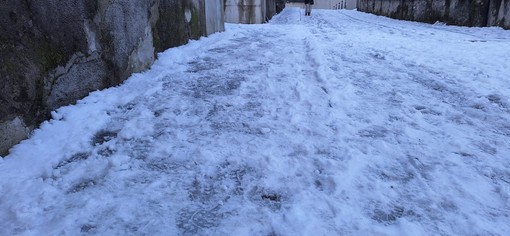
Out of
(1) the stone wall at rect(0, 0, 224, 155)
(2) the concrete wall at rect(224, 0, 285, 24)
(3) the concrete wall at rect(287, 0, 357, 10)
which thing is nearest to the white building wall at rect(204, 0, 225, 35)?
(1) the stone wall at rect(0, 0, 224, 155)

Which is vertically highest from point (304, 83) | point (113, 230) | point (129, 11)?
point (129, 11)

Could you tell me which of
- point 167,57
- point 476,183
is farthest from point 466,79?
point 167,57

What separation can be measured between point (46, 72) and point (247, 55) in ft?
8.77

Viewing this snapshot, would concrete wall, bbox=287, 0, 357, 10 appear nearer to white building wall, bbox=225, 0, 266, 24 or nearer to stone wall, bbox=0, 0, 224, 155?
white building wall, bbox=225, 0, 266, 24

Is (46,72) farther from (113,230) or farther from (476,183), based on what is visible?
(476,183)

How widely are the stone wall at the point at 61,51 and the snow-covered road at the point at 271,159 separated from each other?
0.40 feet

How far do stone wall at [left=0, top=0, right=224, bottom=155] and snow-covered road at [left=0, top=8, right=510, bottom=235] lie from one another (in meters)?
0.12

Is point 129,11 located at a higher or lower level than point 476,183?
higher

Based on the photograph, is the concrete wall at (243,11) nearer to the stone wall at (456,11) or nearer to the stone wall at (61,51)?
the stone wall at (456,11)

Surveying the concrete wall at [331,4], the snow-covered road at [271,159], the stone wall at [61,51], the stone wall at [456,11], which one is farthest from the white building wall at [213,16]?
the concrete wall at [331,4]

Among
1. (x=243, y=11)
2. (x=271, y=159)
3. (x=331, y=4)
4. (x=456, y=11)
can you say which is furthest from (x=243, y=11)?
(x=331, y=4)

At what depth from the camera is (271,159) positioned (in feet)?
6.03

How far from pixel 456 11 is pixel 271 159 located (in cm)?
833

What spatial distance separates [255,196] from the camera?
154 centimetres
